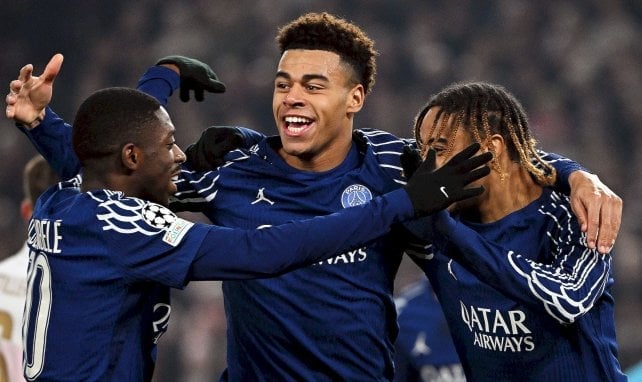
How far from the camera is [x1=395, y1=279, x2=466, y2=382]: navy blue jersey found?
15.8ft

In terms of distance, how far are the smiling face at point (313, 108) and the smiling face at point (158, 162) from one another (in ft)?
1.74

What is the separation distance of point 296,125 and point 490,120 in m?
0.63

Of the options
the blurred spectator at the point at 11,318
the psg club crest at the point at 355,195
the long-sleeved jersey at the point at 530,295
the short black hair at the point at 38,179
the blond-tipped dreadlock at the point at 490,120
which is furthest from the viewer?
the short black hair at the point at 38,179

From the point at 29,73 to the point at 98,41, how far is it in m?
5.66

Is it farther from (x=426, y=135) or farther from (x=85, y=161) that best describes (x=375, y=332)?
(x=85, y=161)

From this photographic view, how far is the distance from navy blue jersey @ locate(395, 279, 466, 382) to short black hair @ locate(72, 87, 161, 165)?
2220 mm

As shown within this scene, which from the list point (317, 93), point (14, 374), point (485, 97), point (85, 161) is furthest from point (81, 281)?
point (14, 374)

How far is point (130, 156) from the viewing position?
2943 millimetres

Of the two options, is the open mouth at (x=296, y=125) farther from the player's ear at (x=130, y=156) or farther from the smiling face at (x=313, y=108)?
the player's ear at (x=130, y=156)

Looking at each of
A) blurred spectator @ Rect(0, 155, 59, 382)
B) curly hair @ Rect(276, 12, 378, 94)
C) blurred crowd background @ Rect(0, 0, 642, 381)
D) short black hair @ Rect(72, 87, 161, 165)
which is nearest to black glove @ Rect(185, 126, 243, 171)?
curly hair @ Rect(276, 12, 378, 94)

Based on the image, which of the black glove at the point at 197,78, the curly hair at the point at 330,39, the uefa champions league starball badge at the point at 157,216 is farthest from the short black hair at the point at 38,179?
the uefa champions league starball badge at the point at 157,216

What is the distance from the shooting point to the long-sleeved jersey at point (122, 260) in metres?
2.79

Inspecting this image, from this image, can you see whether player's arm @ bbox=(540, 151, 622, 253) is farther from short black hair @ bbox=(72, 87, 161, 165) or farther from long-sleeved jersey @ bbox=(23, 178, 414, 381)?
short black hair @ bbox=(72, 87, 161, 165)

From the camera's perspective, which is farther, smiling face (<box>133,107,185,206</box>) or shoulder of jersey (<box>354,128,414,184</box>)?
shoulder of jersey (<box>354,128,414,184</box>)
